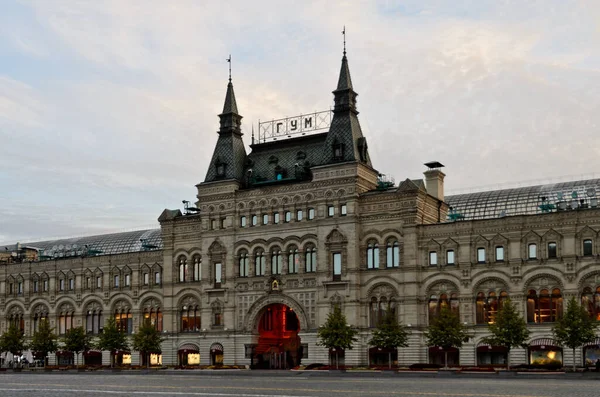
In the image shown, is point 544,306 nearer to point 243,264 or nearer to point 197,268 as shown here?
point 243,264

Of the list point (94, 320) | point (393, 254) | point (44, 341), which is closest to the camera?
point (393, 254)

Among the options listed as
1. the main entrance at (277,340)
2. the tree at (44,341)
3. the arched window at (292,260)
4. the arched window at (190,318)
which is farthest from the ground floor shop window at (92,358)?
the arched window at (292,260)

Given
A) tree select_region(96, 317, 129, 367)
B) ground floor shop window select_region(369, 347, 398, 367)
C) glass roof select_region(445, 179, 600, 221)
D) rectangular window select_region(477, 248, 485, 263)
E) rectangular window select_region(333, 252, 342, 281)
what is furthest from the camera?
tree select_region(96, 317, 129, 367)

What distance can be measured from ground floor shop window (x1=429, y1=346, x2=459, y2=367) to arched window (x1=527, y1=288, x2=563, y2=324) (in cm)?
859

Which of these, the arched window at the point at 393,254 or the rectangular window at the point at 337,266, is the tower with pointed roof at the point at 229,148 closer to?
the rectangular window at the point at 337,266

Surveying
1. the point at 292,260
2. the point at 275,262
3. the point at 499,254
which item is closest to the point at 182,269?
the point at 275,262

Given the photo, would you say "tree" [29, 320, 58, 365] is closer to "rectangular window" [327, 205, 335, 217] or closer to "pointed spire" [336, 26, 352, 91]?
"rectangular window" [327, 205, 335, 217]

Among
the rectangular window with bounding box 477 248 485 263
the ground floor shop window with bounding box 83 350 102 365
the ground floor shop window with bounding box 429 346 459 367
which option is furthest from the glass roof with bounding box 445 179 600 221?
the ground floor shop window with bounding box 83 350 102 365

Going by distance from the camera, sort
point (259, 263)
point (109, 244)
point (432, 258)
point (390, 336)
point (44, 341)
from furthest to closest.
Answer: point (109, 244) → point (44, 341) → point (259, 263) → point (432, 258) → point (390, 336)

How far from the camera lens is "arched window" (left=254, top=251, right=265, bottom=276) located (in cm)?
10331

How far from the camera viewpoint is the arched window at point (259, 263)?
103312 millimetres

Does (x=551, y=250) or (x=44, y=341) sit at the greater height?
(x=551, y=250)

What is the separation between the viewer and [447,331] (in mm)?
87125

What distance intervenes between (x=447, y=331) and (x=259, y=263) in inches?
1006
